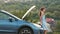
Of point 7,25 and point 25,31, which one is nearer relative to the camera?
point 25,31

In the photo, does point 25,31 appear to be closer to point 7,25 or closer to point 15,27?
point 15,27

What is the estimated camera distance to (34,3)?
16453 millimetres

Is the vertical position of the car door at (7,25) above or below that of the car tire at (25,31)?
above

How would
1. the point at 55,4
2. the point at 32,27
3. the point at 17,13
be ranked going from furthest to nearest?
the point at 55,4
the point at 17,13
the point at 32,27

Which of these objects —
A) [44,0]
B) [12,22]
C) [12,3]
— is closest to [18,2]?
[12,3]

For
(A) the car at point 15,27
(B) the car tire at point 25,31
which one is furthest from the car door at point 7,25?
(B) the car tire at point 25,31

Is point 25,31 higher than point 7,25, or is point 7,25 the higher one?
point 7,25

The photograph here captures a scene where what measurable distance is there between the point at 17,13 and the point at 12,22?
475cm

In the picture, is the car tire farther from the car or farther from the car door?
the car door

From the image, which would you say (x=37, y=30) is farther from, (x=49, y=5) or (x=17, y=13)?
(x=49, y=5)

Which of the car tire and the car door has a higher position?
the car door

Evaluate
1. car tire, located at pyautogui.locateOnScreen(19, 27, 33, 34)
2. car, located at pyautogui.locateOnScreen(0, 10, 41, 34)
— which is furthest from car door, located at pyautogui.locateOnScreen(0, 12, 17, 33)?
car tire, located at pyautogui.locateOnScreen(19, 27, 33, 34)

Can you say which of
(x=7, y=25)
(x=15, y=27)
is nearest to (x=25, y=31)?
(x=15, y=27)

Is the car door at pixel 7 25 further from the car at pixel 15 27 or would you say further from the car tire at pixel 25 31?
the car tire at pixel 25 31
